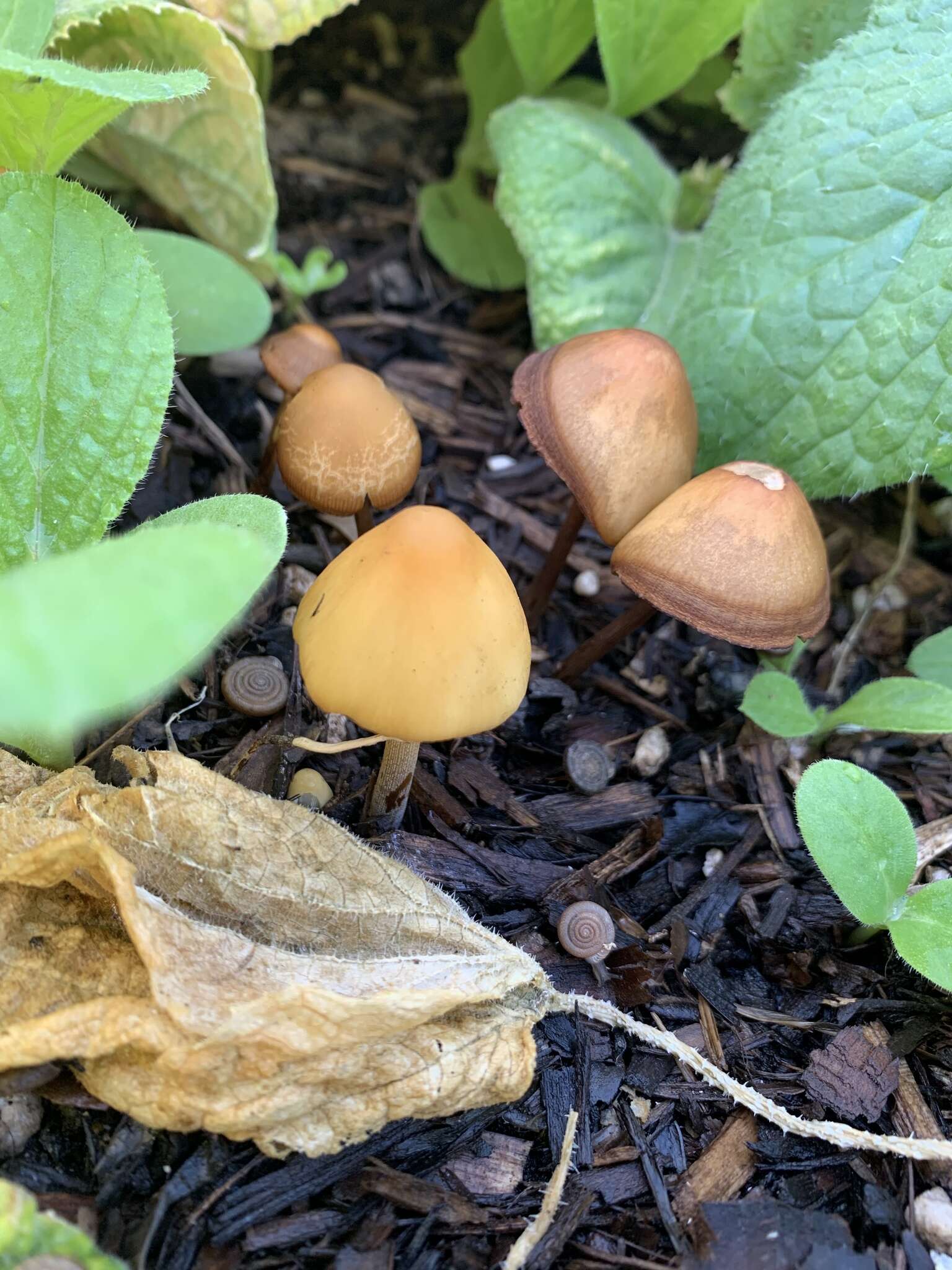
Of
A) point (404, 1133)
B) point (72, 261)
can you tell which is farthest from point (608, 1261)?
point (72, 261)

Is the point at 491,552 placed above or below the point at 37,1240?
above

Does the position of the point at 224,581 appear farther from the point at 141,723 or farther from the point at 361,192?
the point at 361,192

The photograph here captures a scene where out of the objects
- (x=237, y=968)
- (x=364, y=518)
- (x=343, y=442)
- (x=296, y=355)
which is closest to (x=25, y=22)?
(x=296, y=355)

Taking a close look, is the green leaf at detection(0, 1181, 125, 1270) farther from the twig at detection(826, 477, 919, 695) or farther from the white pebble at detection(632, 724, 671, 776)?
the twig at detection(826, 477, 919, 695)

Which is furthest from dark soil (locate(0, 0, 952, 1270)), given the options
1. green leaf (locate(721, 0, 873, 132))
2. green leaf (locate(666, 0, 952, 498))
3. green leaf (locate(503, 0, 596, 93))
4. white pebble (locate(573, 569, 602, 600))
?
green leaf (locate(721, 0, 873, 132))

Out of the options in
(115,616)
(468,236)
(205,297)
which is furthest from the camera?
(468,236)

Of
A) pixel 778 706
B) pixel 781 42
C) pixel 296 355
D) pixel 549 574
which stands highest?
pixel 781 42

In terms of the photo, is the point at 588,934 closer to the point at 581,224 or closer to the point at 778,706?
the point at 778,706
